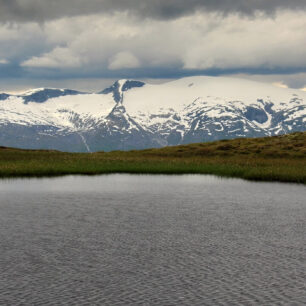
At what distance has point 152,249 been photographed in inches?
1088

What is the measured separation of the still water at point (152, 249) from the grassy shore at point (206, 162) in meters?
22.0

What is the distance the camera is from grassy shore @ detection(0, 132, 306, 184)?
74.4 m

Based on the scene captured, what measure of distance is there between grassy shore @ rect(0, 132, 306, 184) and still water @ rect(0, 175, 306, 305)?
867 inches

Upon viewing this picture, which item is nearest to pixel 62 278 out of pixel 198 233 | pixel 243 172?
pixel 198 233

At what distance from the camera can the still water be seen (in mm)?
19984

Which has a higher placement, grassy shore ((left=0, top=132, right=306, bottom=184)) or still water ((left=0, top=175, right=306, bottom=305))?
grassy shore ((left=0, top=132, right=306, bottom=184))

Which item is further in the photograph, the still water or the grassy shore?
the grassy shore

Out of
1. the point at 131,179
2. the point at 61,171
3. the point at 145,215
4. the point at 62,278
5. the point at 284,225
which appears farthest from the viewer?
the point at 61,171

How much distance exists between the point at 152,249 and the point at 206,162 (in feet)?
214

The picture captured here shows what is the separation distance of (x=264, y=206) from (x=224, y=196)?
24.8 feet

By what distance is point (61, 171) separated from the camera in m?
78.6

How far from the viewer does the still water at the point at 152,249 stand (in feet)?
65.6

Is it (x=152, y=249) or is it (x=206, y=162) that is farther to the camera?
(x=206, y=162)

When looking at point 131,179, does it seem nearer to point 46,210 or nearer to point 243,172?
point 243,172
